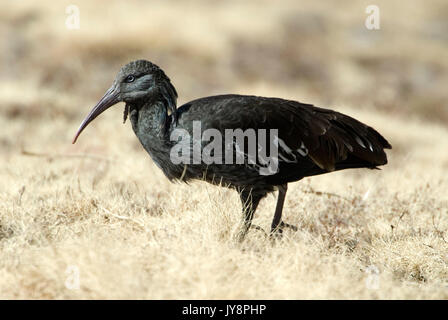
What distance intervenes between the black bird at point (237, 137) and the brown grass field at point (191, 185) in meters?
0.36

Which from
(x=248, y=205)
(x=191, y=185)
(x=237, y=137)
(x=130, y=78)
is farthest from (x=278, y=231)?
(x=130, y=78)

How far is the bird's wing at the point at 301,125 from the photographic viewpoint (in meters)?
4.64

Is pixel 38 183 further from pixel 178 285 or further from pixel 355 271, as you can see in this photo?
pixel 355 271

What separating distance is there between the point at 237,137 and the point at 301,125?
601 millimetres

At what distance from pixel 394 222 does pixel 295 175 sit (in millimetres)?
1275

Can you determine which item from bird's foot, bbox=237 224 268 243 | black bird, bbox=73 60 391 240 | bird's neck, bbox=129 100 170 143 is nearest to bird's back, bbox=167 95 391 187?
black bird, bbox=73 60 391 240

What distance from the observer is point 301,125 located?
16.1 ft

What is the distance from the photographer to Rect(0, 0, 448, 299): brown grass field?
3832 millimetres

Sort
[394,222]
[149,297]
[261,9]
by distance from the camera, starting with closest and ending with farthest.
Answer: [149,297] → [394,222] → [261,9]

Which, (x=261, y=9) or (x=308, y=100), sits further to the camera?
(x=261, y=9)

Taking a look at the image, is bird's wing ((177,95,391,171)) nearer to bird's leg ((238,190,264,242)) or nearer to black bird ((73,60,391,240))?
black bird ((73,60,391,240))

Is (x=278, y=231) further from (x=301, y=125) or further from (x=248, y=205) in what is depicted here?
(x=301, y=125)

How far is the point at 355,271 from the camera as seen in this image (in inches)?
164
